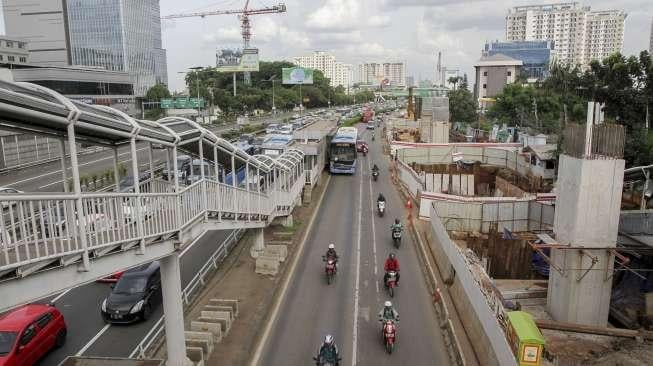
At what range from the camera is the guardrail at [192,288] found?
12.2 m

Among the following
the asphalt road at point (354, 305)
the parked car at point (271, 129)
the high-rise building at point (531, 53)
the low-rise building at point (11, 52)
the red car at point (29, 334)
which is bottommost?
the asphalt road at point (354, 305)

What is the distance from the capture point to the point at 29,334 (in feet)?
37.3

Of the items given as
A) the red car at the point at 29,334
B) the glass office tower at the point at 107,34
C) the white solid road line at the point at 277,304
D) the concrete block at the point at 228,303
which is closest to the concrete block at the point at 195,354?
the white solid road line at the point at 277,304

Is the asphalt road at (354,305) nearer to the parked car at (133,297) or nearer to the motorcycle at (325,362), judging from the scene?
the motorcycle at (325,362)

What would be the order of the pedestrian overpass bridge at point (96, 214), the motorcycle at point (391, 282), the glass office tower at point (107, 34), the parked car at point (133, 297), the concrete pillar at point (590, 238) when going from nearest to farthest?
the pedestrian overpass bridge at point (96, 214)
the concrete pillar at point (590, 238)
the parked car at point (133, 297)
the motorcycle at point (391, 282)
the glass office tower at point (107, 34)

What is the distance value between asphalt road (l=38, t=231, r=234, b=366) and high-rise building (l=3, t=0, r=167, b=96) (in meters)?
84.2

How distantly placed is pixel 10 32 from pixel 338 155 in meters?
86.7

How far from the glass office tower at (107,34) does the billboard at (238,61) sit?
17.0m

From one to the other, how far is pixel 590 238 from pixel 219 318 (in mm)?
10413

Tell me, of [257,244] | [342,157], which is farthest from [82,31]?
[257,244]

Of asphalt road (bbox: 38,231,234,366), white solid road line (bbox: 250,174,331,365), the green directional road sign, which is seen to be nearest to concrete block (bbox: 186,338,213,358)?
white solid road line (bbox: 250,174,331,365)

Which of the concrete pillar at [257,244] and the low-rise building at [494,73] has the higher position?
the low-rise building at [494,73]

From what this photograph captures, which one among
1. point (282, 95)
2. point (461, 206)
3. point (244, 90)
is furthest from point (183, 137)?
point (282, 95)

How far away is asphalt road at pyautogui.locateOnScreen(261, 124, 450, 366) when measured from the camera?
12711 mm
